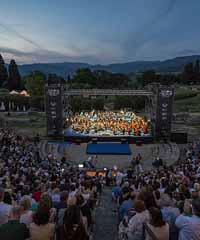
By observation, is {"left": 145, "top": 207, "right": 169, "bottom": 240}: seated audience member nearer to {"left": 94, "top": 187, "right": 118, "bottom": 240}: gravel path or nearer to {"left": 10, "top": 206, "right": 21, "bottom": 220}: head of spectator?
{"left": 10, "top": 206, "right": 21, "bottom": 220}: head of spectator

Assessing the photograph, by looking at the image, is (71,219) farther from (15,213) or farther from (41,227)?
(15,213)

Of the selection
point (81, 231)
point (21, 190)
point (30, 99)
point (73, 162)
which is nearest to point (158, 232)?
point (81, 231)

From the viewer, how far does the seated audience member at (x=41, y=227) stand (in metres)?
3.91

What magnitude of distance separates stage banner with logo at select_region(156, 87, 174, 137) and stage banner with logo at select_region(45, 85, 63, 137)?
808cm

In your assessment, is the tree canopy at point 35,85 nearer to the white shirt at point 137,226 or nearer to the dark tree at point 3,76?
the dark tree at point 3,76

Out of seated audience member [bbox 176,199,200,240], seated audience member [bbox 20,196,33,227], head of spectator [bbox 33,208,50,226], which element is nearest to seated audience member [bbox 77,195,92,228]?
seated audience member [bbox 20,196,33,227]

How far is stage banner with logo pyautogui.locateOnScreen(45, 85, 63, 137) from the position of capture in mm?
28594

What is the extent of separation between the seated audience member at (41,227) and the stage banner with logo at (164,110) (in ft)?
82.4

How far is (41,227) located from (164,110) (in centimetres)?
2527

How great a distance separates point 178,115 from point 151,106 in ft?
51.6

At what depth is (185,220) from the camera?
13.5ft

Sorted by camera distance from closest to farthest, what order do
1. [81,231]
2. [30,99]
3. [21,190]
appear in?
[81,231] → [21,190] → [30,99]

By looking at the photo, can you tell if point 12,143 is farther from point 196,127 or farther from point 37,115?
point 196,127

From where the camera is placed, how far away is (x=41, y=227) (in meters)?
3.97
